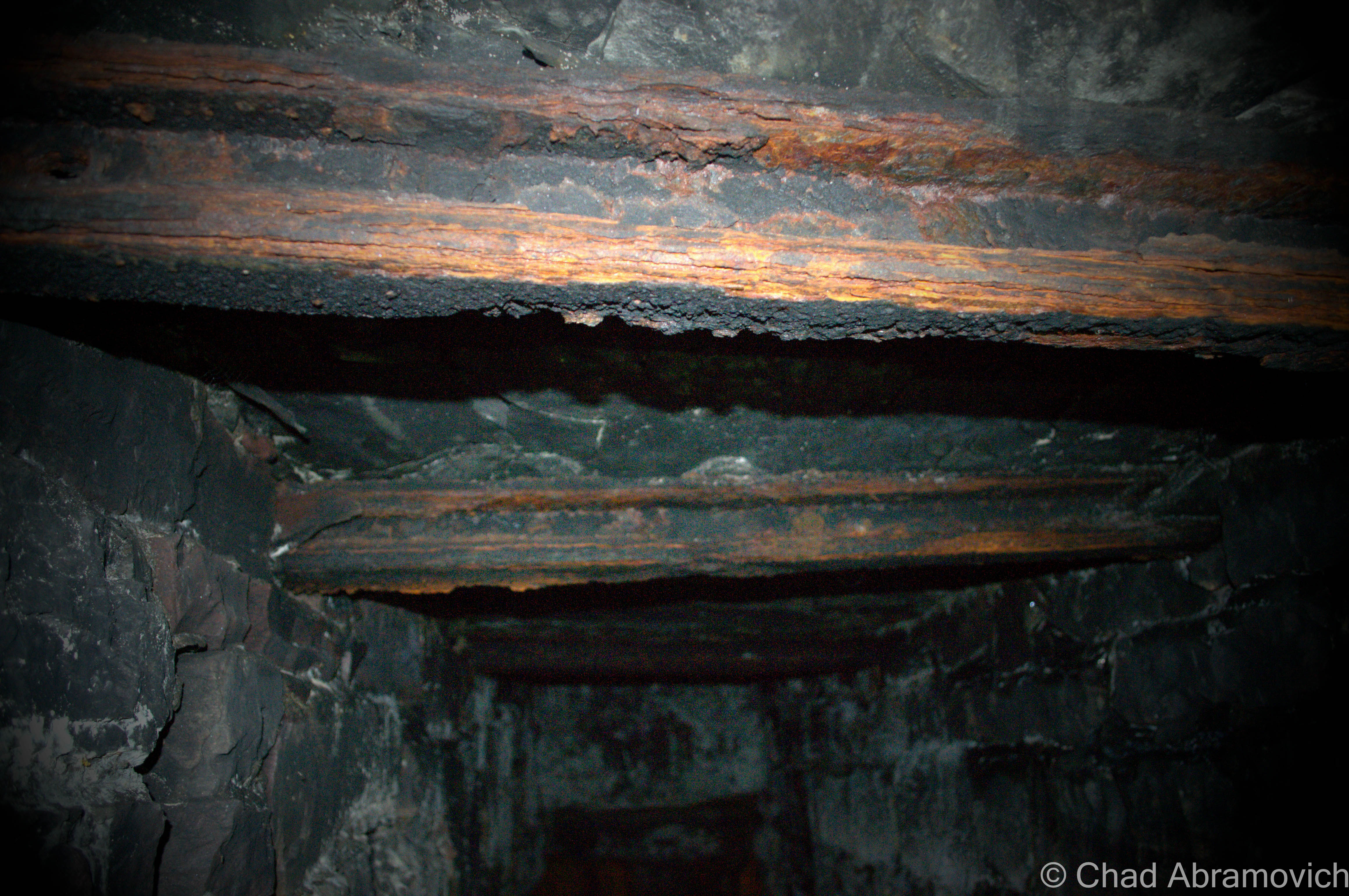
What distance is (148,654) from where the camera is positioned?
1.12 m

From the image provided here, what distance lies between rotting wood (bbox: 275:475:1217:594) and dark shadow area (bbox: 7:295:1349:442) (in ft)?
1.05

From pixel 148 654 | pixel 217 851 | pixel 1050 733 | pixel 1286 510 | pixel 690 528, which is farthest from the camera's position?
pixel 1050 733

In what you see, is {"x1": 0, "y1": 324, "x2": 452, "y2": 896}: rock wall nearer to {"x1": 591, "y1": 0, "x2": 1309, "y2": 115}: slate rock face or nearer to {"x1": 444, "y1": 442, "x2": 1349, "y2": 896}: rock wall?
{"x1": 591, "y1": 0, "x2": 1309, "y2": 115}: slate rock face

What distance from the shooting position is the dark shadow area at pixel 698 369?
113 cm

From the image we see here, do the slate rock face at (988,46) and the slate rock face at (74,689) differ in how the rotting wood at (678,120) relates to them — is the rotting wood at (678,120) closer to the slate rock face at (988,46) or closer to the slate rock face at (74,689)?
the slate rock face at (988,46)

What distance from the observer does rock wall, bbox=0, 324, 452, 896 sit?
0.93 meters

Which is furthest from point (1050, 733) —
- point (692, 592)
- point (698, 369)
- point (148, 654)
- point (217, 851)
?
point (148, 654)

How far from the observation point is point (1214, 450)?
1.61 metres

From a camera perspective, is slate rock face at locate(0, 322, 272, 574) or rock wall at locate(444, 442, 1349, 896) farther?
rock wall at locate(444, 442, 1349, 896)

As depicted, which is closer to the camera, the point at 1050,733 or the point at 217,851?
the point at 217,851

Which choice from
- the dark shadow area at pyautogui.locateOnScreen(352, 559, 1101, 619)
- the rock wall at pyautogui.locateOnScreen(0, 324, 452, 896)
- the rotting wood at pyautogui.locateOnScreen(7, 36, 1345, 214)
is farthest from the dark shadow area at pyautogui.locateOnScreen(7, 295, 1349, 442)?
the dark shadow area at pyautogui.locateOnScreen(352, 559, 1101, 619)

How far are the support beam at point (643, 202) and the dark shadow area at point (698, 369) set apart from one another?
208 millimetres

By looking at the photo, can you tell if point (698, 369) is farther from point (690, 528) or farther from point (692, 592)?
point (692, 592)

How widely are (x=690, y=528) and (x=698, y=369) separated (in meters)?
0.61
